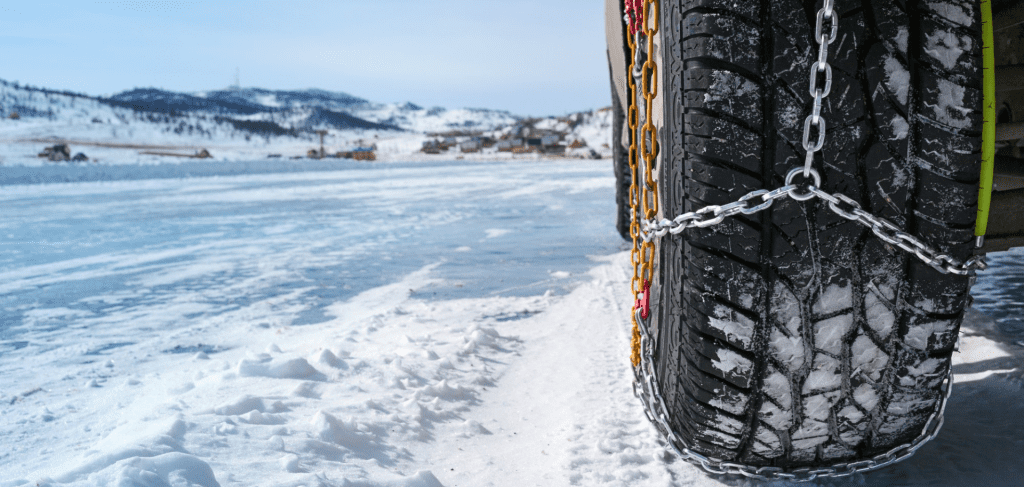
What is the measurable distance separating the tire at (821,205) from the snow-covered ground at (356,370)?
0.34 m

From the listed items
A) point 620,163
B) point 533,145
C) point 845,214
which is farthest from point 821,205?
point 533,145

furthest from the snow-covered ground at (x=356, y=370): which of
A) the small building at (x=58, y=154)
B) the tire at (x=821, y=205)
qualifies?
the small building at (x=58, y=154)

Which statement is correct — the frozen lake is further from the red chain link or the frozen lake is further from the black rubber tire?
the red chain link

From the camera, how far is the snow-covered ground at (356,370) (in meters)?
1.44

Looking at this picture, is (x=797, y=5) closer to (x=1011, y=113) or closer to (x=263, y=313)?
(x=1011, y=113)

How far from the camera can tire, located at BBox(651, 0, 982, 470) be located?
1.04m

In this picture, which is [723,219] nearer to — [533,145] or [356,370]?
[356,370]

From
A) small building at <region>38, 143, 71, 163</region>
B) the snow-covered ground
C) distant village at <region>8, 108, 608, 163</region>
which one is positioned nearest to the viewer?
the snow-covered ground

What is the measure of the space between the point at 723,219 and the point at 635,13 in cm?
65

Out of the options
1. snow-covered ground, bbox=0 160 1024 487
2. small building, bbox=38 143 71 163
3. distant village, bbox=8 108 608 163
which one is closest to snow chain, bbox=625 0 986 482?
snow-covered ground, bbox=0 160 1024 487

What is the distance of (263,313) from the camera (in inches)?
123

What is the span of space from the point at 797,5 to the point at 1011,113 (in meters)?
0.97

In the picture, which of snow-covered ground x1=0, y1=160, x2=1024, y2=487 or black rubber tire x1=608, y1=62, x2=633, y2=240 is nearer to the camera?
snow-covered ground x1=0, y1=160, x2=1024, y2=487

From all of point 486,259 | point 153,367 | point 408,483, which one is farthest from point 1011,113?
point 486,259
